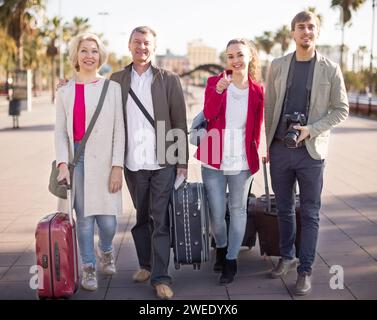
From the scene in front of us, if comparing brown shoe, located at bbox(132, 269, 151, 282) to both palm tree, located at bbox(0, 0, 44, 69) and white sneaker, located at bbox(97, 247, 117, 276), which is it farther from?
palm tree, located at bbox(0, 0, 44, 69)

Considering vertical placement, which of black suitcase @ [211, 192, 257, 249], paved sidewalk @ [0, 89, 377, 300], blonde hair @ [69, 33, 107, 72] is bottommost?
paved sidewalk @ [0, 89, 377, 300]

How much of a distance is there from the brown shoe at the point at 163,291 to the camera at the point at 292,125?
127 centimetres

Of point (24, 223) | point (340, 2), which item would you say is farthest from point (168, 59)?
point (24, 223)

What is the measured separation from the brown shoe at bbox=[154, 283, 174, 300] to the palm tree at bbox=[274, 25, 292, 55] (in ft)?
235

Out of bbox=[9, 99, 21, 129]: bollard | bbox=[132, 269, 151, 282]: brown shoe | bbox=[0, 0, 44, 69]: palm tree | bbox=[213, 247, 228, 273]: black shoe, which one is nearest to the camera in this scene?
bbox=[132, 269, 151, 282]: brown shoe

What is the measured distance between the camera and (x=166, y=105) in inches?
147

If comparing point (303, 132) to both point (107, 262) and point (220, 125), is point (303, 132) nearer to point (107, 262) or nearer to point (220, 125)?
point (220, 125)

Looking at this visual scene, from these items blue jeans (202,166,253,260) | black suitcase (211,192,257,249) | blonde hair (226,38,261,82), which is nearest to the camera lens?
blue jeans (202,166,253,260)

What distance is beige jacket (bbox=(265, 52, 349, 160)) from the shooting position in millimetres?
3711

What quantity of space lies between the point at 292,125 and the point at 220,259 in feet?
4.05

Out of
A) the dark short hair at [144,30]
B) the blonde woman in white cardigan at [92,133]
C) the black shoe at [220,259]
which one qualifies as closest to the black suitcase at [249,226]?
the black shoe at [220,259]

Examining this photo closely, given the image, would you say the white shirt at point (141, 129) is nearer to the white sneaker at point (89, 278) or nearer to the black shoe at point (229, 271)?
the white sneaker at point (89, 278)

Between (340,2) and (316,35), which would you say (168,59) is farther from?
(316,35)

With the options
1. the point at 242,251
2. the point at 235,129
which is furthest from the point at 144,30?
the point at 242,251
